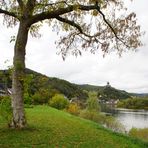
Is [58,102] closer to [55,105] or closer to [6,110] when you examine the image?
[55,105]

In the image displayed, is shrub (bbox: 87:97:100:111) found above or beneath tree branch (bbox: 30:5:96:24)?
beneath

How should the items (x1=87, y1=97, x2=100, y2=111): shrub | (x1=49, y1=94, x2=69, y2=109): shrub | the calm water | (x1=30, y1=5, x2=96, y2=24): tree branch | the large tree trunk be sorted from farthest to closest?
(x1=49, y1=94, x2=69, y2=109): shrub
(x1=87, y1=97, x2=100, y2=111): shrub
the calm water
(x1=30, y1=5, x2=96, y2=24): tree branch
the large tree trunk

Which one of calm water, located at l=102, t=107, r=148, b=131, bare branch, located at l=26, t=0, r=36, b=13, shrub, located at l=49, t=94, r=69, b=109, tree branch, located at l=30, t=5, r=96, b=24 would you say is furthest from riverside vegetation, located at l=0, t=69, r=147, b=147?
calm water, located at l=102, t=107, r=148, b=131

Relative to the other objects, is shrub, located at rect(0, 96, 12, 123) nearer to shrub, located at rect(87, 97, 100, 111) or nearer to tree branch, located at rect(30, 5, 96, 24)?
tree branch, located at rect(30, 5, 96, 24)

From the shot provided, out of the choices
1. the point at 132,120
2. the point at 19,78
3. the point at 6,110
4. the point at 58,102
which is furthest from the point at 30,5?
the point at 58,102

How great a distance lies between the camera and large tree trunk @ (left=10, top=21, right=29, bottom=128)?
18.5 metres

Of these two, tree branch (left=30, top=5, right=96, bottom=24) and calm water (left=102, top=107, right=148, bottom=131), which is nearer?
tree branch (left=30, top=5, right=96, bottom=24)

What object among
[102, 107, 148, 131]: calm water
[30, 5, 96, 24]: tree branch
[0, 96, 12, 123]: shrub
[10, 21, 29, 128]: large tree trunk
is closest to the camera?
[10, 21, 29, 128]: large tree trunk

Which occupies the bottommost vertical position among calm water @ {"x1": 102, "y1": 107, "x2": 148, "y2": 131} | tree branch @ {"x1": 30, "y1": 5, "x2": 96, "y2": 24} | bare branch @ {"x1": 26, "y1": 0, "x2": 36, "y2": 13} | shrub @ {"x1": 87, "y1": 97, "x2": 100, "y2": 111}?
calm water @ {"x1": 102, "y1": 107, "x2": 148, "y2": 131}

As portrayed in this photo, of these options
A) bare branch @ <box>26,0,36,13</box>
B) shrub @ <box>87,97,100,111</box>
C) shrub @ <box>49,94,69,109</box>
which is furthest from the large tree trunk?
shrub @ <box>49,94,69,109</box>

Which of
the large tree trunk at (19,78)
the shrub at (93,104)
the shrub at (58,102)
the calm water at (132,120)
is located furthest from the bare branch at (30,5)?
the shrub at (58,102)

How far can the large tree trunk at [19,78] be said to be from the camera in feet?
60.6

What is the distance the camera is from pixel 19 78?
18.6 metres

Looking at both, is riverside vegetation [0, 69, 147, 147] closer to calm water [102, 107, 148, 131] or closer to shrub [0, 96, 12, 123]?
shrub [0, 96, 12, 123]
